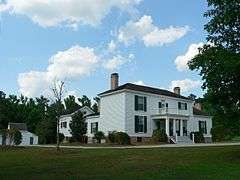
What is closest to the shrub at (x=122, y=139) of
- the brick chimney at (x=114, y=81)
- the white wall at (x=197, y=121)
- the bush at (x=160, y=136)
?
the bush at (x=160, y=136)

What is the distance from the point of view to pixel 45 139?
62.0m

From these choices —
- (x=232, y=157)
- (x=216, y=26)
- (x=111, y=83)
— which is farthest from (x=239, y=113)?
(x=111, y=83)

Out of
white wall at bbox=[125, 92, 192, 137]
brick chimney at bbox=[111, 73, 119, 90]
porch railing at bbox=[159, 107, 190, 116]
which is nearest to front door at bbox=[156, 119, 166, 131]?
white wall at bbox=[125, 92, 192, 137]

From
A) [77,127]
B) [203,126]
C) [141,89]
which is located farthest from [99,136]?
[203,126]

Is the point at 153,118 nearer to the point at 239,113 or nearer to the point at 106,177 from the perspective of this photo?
the point at 239,113

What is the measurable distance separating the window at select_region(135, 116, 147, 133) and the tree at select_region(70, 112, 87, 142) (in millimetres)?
7421

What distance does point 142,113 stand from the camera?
53969 mm

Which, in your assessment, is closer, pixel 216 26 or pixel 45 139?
pixel 216 26

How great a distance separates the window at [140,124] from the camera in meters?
53.3

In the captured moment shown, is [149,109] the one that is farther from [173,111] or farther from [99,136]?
[99,136]

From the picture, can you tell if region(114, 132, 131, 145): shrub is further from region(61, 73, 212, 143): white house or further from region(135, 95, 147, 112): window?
region(135, 95, 147, 112): window

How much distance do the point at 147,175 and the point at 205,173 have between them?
2.24m

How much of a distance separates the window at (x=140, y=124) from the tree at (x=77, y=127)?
7.42m

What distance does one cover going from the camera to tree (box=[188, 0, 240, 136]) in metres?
20.9
